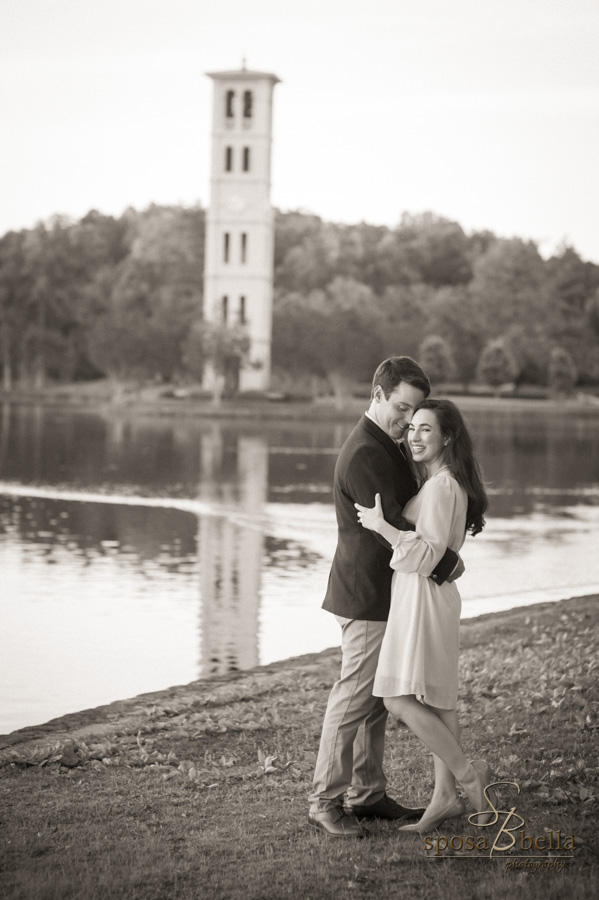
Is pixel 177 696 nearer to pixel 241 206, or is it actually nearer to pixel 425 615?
pixel 425 615

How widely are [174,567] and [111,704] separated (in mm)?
6262

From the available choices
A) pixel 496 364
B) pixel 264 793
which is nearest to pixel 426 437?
pixel 264 793

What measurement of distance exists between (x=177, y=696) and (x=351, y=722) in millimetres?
3148

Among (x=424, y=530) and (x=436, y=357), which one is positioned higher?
(x=436, y=357)

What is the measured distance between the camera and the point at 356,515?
17.8 ft

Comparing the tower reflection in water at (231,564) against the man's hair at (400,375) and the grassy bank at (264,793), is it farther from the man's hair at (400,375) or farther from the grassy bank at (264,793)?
the man's hair at (400,375)

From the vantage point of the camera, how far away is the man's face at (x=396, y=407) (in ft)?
17.7

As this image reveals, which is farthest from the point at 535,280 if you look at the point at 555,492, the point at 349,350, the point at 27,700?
the point at 27,700

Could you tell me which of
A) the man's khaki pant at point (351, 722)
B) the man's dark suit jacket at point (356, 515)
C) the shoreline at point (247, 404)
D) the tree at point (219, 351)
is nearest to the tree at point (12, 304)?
the shoreline at point (247, 404)

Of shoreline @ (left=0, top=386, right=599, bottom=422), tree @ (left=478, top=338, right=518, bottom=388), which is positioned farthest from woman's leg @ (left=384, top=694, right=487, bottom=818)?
tree @ (left=478, top=338, right=518, bottom=388)

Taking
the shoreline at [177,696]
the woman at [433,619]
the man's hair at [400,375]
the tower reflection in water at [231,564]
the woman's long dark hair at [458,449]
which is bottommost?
the tower reflection in water at [231,564]

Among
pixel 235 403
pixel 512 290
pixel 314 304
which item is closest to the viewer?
pixel 235 403

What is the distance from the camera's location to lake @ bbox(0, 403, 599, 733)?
967 cm

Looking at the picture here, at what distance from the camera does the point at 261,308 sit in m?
81.8
